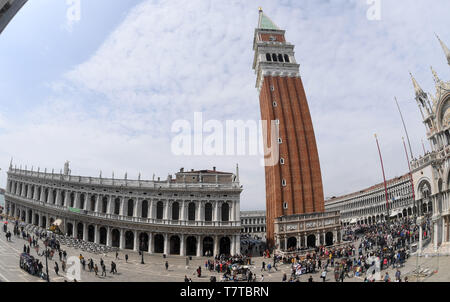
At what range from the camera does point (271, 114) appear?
40.1m

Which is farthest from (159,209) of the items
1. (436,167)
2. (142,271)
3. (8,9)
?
(436,167)

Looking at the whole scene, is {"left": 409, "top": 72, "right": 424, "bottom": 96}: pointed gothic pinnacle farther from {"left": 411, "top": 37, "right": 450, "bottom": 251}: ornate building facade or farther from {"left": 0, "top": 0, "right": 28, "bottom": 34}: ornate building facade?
{"left": 0, "top": 0, "right": 28, "bottom": 34}: ornate building facade

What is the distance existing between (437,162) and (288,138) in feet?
63.2

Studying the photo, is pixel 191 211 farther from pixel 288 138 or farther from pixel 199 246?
pixel 288 138

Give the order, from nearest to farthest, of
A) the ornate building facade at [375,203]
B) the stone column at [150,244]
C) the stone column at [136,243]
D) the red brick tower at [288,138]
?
1. the stone column at [136,243]
2. the stone column at [150,244]
3. the red brick tower at [288,138]
4. the ornate building facade at [375,203]

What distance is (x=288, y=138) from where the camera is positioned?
3866cm

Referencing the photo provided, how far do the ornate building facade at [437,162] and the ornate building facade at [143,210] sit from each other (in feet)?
66.6

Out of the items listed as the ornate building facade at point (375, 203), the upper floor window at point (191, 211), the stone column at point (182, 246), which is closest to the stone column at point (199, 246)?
the stone column at point (182, 246)

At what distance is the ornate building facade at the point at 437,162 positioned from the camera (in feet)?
68.9

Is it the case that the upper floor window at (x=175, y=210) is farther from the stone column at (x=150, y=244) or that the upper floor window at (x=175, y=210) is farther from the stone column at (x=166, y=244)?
the stone column at (x=150, y=244)

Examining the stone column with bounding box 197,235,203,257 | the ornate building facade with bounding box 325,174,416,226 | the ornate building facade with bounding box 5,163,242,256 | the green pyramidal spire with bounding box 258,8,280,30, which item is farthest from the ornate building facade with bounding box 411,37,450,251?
the green pyramidal spire with bounding box 258,8,280,30

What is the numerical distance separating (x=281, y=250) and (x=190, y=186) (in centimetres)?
1415
